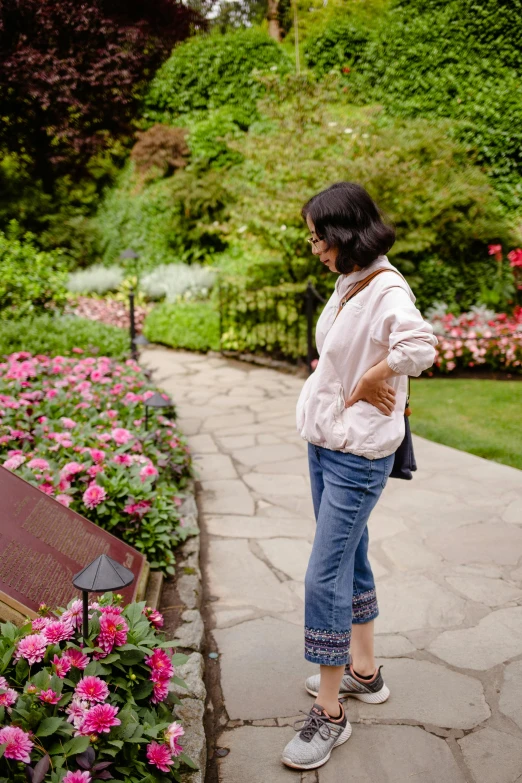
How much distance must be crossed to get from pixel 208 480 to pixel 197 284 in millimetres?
7328

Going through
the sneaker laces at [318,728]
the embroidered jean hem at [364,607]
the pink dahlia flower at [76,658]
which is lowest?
the sneaker laces at [318,728]

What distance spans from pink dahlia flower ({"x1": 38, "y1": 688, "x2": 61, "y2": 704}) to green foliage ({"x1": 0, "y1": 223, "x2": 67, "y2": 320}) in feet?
20.2

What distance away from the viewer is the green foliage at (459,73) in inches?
404

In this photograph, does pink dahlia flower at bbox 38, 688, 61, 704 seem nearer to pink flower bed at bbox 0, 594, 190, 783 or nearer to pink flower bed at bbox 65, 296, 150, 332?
pink flower bed at bbox 0, 594, 190, 783

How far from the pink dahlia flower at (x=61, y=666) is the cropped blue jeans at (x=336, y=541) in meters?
0.71

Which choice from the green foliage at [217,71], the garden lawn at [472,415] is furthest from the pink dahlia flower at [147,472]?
the green foliage at [217,71]

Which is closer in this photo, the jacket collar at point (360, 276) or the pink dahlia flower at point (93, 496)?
the jacket collar at point (360, 276)

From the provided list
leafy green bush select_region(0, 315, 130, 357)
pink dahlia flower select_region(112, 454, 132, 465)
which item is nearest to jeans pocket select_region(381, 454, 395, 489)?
Answer: pink dahlia flower select_region(112, 454, 132, 465)

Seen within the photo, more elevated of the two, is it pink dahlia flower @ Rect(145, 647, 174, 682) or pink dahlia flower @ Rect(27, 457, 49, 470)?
pink dahlia flower @ Rect(27, 457, 49, 470)

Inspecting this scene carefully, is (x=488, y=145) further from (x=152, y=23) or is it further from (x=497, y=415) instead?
(x=152, y=23)

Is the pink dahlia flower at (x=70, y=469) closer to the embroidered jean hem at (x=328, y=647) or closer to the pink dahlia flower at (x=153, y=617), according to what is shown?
the pink dahlia flower at (x=153, y=617)

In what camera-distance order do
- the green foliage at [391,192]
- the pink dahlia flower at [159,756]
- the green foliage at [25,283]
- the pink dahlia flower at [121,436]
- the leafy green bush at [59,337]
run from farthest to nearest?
the green foliage at [391,192]
the green foliage at [25,283]
the leafy green bush at [59,337]
the pink dahlia flower at [121,436]
the pink dahlia flower at [159,756]

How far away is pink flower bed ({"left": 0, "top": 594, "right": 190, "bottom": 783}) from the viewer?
1.48 meters

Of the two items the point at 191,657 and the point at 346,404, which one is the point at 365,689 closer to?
the point at 191,657
